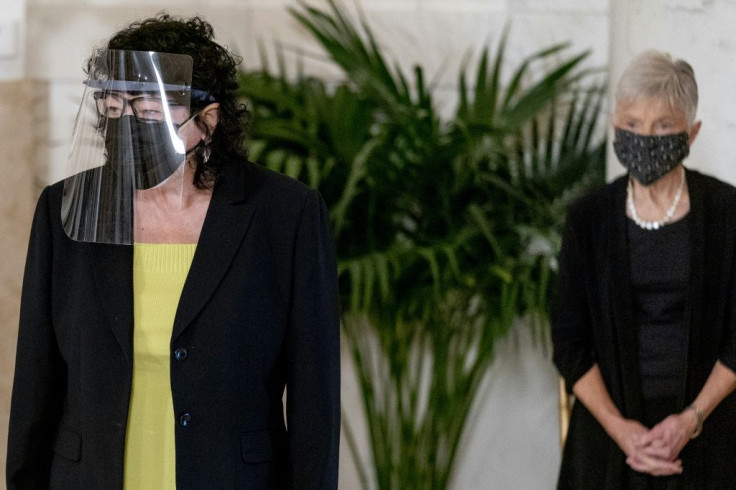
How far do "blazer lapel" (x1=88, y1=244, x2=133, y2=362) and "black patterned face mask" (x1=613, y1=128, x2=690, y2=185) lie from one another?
1.21 metres

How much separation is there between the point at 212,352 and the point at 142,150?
34 centimetres

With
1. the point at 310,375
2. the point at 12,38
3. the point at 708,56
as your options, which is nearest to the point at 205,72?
the point at 310,375

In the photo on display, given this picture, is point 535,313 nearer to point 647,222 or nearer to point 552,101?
point 552,101

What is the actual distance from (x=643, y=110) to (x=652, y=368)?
59 cm

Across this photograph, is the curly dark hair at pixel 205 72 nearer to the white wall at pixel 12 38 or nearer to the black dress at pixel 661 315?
the black dress at pixel 661 315

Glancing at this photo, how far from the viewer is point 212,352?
1.73 m

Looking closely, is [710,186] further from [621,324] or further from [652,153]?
[621,324]

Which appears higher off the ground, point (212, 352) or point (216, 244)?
point (216, 244)

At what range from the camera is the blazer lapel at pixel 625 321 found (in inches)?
94.9

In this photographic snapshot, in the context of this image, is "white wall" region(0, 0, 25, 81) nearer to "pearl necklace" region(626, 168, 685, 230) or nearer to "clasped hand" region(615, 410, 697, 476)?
"pearl necklace" region(626, 168, 685, 230)

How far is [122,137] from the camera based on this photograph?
168cm

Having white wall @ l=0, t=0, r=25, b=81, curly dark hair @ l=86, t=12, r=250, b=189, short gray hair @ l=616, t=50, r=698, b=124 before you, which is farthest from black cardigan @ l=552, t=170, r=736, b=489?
white wall @ l=0, t=0, r=25, b=81

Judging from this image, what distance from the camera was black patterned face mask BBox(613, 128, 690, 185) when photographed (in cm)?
243

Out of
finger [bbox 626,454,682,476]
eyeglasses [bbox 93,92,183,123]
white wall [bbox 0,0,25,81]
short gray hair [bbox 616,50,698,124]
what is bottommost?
finger [bbox 626,454,682,476]
